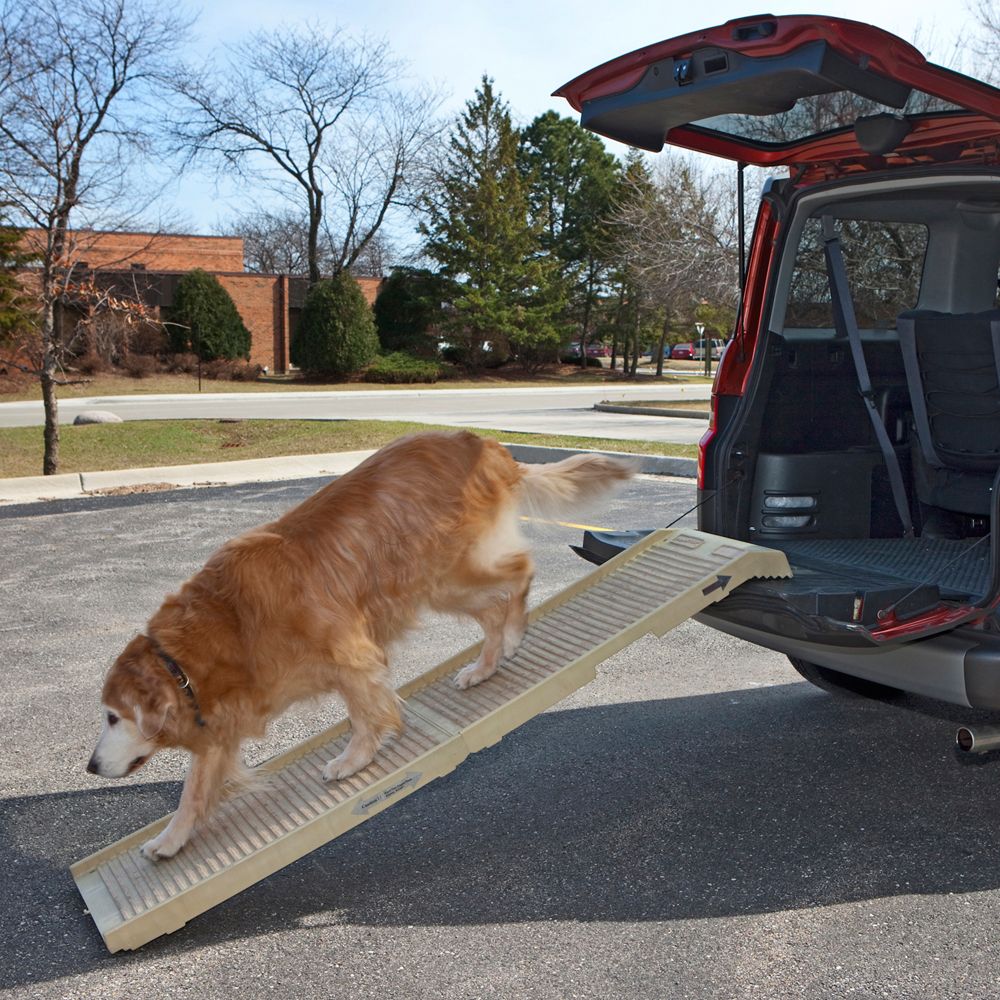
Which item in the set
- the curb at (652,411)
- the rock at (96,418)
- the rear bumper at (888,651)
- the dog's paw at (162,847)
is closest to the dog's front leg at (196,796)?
the dog's paw at (162,847)

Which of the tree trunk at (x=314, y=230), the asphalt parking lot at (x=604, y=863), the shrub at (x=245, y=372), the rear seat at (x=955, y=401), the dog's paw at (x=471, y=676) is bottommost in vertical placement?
the asphalt parking lot at (x=604, y=863)

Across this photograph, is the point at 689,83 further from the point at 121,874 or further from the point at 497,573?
the point at 121,874

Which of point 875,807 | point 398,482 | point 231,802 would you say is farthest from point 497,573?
point 875,807

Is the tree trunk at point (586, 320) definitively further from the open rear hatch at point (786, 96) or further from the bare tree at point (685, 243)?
the open rear hatch at point (786, 96)

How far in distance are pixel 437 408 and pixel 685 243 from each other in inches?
307

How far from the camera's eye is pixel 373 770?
11.7 ft

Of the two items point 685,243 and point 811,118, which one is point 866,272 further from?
point 685,243

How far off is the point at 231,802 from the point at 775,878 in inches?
71.9

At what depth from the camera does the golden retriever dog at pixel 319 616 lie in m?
3.36

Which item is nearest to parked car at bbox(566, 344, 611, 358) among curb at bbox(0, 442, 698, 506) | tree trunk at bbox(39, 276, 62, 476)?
curb at bbox(0, 442, 698, 506)

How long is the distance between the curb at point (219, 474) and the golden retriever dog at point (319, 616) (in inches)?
301

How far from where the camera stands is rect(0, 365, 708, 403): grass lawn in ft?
107

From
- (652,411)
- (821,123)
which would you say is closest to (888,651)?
(821,123)

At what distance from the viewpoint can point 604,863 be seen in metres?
3.59
